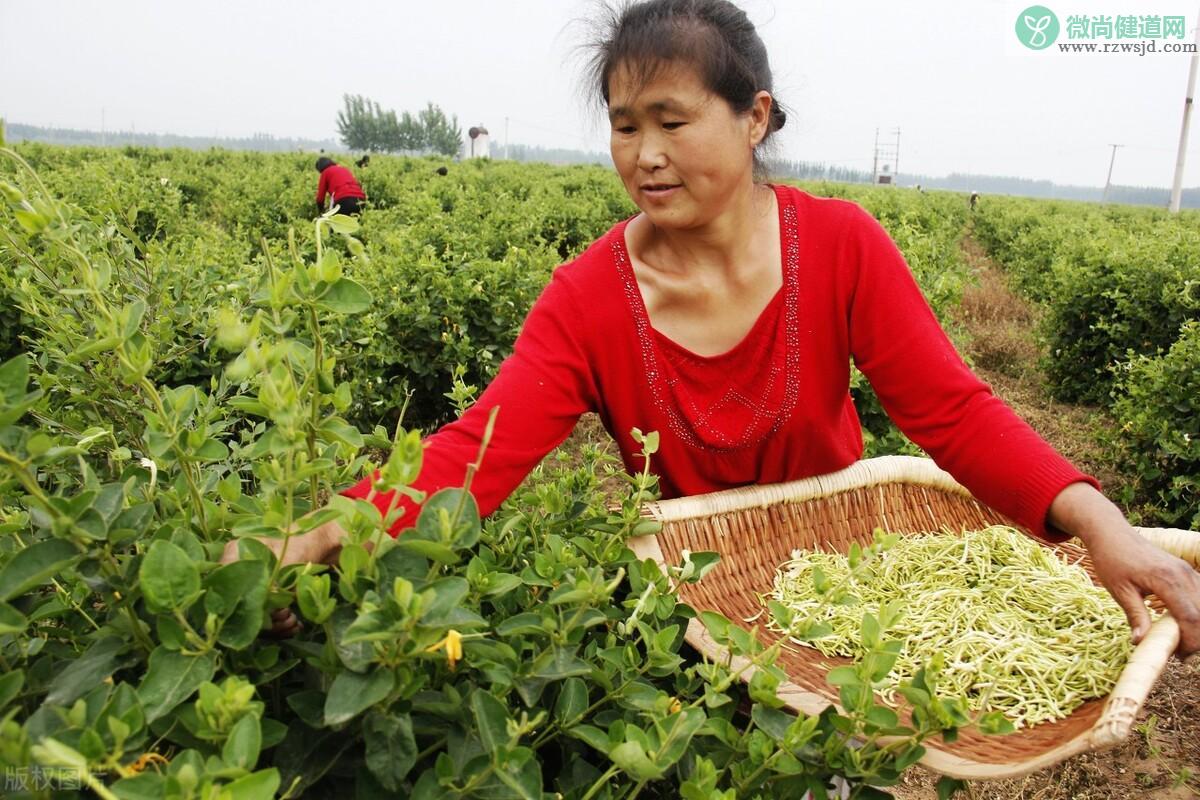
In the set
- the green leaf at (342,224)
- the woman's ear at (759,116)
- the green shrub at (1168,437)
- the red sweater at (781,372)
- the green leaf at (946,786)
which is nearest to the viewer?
the green leaf at (342,224)

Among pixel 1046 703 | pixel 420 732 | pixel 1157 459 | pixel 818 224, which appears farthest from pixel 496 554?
pixel 1157 459

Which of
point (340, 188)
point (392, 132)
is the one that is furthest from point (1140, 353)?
point (392, 132)

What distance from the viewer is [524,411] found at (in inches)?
59.9

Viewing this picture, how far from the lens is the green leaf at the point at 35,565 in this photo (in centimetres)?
66

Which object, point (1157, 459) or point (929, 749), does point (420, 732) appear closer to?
point (929, 749)

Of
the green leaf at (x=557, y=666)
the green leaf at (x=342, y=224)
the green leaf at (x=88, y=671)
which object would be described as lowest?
the green leaf at (x=557, y=666)

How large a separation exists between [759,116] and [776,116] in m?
0.15

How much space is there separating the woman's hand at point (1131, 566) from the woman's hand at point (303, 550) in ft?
3.61

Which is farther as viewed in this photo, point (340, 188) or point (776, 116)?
point (340, 188)

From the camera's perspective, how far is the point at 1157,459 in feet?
13.9

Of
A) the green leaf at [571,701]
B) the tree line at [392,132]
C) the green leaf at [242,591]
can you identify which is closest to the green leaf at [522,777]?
the green leaf at [571,701]

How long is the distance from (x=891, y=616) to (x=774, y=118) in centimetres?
127

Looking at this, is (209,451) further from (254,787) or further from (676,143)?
(676,143)

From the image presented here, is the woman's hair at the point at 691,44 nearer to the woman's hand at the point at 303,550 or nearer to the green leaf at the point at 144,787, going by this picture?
the woman's hand at the point at 303,550
